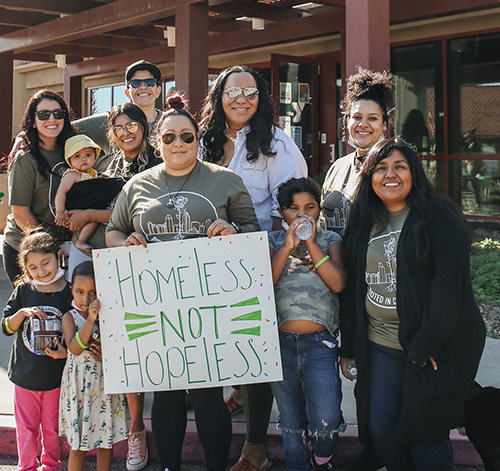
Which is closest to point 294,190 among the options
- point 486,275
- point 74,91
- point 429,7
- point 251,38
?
point 486,275

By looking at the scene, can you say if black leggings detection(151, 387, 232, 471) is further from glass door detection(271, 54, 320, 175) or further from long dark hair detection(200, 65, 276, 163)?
glass door detection(271, 54, 320, 175)

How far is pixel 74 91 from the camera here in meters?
13.6

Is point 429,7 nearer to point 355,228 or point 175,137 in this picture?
point 355,228

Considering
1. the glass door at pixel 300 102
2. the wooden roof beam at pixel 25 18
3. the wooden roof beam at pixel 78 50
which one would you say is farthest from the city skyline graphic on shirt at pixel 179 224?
the wooden roof beam at pixel 78 50

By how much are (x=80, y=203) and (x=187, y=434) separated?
1554 mm

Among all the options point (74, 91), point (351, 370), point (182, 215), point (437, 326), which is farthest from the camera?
point (74, 91)

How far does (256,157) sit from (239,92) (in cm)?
37

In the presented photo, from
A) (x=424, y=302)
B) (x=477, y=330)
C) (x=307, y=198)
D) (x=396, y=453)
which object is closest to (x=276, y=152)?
(x=307, y=198)

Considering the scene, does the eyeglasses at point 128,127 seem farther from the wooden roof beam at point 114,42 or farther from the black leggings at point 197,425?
the wooden roof beam at point 114,42

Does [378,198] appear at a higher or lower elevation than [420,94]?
lower

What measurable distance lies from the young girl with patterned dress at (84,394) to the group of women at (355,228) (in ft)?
0.95

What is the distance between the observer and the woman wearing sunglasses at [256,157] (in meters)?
3.16

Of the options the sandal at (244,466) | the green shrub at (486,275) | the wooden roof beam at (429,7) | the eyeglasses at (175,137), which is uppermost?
the wooden roof beam at (429,7)

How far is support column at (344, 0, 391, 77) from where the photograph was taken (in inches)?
202
